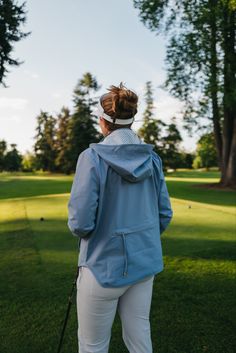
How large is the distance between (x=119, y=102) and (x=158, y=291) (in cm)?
346

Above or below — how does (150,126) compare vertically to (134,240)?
above

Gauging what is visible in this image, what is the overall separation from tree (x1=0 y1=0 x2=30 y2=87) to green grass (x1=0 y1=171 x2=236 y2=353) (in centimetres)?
1948

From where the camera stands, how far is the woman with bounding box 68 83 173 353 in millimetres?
2201

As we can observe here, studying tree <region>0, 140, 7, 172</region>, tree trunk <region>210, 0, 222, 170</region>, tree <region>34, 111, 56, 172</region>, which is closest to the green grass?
tree trunk <region>210, 0, 222, 170</region>

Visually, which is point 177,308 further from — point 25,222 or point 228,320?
point 25,222

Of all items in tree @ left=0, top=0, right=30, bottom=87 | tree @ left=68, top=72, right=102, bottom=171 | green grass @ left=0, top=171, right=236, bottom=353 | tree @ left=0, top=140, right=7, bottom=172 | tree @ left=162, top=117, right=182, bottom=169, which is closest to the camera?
green grass @ left=0, top=171, right=236, bottom=353

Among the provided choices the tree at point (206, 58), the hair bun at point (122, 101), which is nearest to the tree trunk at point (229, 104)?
the tree at point (206, 58)

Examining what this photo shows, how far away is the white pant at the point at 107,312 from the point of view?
228 cm

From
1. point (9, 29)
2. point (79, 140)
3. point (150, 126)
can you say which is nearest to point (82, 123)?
point (79, 140)

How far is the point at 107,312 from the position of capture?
7.61 feet

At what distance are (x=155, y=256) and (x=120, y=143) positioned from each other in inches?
30.1

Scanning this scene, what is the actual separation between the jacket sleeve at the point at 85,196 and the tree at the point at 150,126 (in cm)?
6900

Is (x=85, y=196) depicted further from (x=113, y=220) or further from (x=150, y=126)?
(x=150, y=126)

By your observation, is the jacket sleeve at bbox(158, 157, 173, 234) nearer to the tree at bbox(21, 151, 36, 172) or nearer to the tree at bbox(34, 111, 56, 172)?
the tree at bbox(34, 111, 56, 172)
